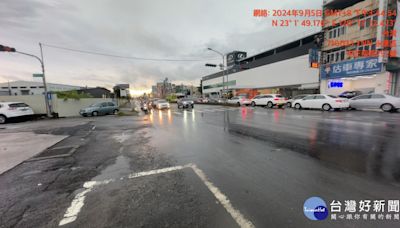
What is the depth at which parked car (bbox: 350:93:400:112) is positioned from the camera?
12.8 meters

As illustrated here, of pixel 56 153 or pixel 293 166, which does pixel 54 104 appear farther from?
pixel 293 166

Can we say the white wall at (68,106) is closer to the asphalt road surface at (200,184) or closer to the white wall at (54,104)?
the white wall at (54,104)

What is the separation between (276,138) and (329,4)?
94.9 feet

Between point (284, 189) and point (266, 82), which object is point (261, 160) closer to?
point (284, 189)

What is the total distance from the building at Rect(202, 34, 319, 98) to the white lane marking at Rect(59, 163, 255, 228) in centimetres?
2696

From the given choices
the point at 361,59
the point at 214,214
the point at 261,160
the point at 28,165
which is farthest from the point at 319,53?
the point at 28,165

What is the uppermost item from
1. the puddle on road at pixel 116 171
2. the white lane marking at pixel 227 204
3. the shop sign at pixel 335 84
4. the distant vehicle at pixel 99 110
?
the shop sign at pixel 335 84

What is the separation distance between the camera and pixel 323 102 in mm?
14945

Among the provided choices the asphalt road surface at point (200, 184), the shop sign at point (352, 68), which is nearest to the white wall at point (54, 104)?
the asphalt road surface at point (200, 184)

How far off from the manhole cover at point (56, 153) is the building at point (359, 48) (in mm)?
27515

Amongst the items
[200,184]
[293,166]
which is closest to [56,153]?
[200,184]

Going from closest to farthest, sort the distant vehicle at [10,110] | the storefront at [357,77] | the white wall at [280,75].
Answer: the distant vehicle at [10,110]
the storefront at [357,77]
the white wall at [280,75]

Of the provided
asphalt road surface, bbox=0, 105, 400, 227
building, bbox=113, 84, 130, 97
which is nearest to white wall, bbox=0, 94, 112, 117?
asphalt road surface, bbox=0, 105, 400, 227

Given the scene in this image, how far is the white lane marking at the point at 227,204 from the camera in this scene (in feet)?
6.95
